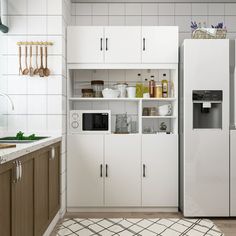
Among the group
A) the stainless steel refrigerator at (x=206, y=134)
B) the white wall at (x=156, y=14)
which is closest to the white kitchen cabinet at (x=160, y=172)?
the stainless steel refrigerator at (x=206, y=134)

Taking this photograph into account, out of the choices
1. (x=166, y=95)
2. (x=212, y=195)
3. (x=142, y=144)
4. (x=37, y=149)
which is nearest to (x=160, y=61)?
(x=166, y=95)

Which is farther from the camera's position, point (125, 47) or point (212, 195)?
point (125, 47)

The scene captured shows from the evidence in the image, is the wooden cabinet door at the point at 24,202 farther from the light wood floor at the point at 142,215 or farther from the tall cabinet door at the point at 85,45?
the tall cabinet door at the point at 85,45

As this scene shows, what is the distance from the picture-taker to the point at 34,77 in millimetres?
3400

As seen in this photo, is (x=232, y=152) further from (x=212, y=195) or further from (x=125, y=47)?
(x=125, y=47)

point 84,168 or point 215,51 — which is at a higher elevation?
point 215,51

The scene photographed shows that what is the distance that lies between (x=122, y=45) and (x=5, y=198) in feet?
7.77

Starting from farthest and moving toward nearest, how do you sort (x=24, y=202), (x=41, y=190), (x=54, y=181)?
(x=54, y=181)
(x=41, y=190)
(x=24, y=202)

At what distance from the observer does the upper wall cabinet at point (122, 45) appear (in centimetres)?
365

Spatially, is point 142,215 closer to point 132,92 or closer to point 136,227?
point 136,227

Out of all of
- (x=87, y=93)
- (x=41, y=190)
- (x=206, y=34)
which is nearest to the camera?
(x=41, y=190)

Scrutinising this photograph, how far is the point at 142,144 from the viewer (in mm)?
3631

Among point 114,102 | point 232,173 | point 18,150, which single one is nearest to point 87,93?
point 114,102

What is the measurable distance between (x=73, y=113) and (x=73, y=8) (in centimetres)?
140
